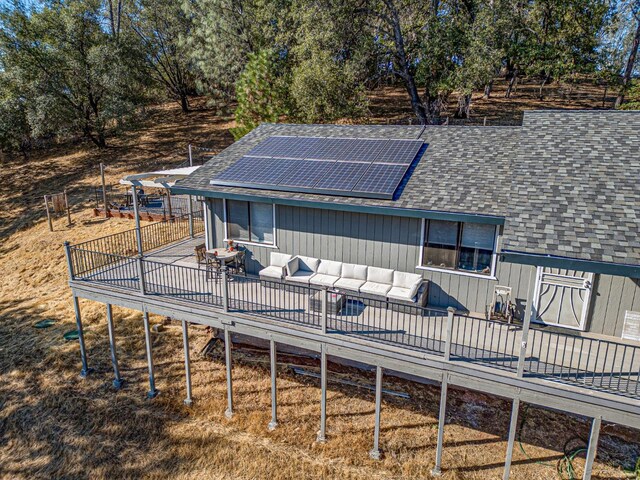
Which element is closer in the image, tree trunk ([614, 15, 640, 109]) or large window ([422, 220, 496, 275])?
large window ([422, 220, 496, 275])

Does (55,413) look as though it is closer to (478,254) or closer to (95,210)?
(478,254)

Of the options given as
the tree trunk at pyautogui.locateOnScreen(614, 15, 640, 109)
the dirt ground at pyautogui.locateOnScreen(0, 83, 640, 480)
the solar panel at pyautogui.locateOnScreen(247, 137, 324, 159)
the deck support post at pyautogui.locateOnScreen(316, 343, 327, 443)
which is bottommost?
the dirt ground at pyautogui.locateOnScreen(0, 83, 640, 480)

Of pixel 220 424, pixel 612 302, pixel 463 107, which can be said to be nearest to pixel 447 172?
pixel 612 302

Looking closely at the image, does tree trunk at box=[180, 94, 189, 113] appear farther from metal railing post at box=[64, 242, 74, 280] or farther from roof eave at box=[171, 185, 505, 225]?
metal railing post at box=[64, 242, 74, 280]

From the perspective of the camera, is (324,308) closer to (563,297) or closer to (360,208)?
(360,208)

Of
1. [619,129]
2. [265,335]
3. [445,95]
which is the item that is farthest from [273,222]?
[445,95]

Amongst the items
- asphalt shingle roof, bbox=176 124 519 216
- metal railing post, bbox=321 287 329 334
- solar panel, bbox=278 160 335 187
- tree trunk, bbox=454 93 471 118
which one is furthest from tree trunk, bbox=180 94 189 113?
metal railing post, bbox=321 287 329 334
